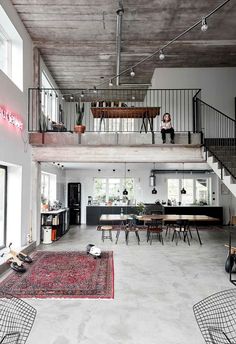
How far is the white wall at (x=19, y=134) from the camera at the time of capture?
586cm

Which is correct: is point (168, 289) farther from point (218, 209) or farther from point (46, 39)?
point (218, 209)

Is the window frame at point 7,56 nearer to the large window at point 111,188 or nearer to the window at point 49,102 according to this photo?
the window at point 49,102

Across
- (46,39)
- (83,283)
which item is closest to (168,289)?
(83,283)

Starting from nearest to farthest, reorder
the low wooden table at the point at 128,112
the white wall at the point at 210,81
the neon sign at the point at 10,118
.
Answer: the neon sign at the point at 10,118, the low wooden table at the point at 128,112, the white wall at the point at 210,81

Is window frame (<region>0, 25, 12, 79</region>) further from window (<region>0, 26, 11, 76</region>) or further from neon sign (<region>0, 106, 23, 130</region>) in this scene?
neon sign (<region>0, 106, 23, 130</region>)

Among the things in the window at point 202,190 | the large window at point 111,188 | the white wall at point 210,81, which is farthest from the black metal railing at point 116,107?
the window at point 202,190

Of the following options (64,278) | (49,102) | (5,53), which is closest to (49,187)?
(49,102)

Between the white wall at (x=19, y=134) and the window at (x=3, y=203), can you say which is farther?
the window at (x=3, y=203)

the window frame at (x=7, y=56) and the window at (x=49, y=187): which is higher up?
the window frame at (x=7, y=56)

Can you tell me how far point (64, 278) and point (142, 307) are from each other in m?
1.81

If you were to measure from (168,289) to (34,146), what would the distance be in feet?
16.6

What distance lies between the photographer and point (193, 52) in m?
8.97

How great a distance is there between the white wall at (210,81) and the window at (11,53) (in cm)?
485

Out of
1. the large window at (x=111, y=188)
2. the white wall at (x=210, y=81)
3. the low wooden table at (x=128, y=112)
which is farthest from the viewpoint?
the large window at (x=111, y=188)
